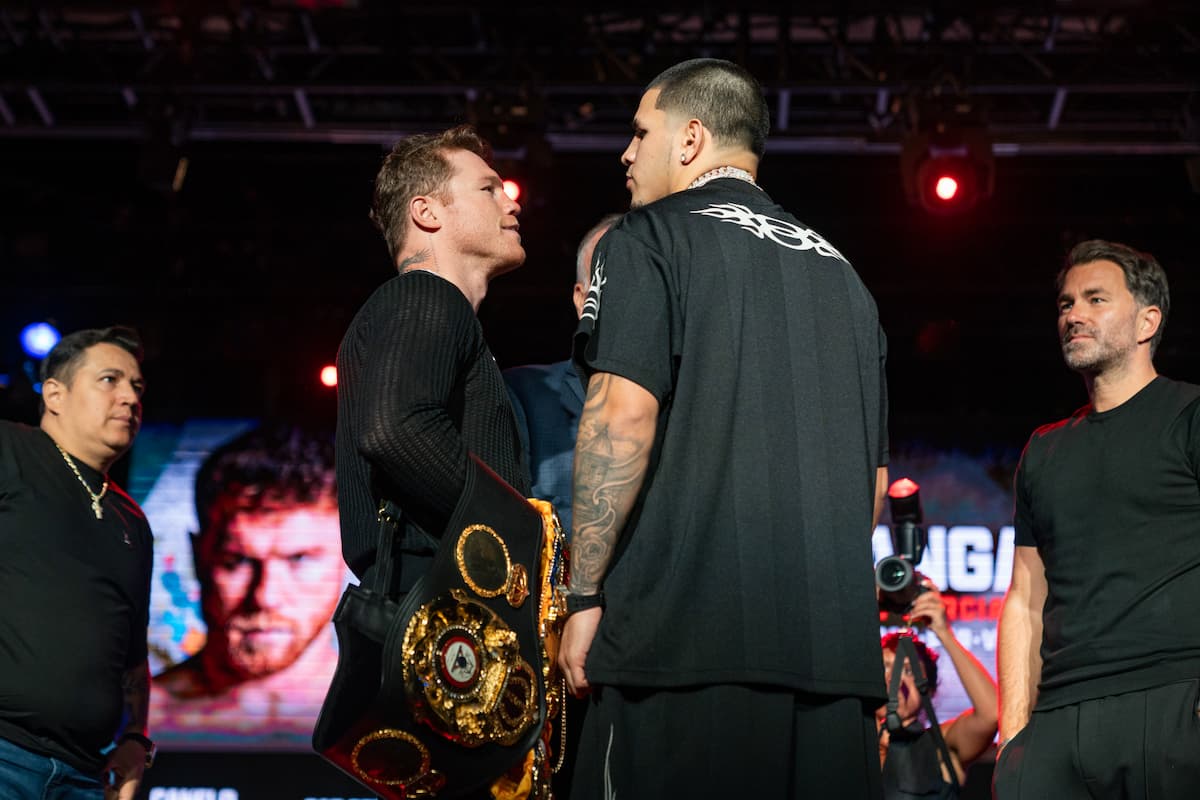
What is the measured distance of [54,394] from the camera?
4324mm

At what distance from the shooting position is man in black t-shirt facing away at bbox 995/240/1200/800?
3.38 metres

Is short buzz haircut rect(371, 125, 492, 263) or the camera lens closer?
short buzz haircut rect(371, 125, 492, 263)

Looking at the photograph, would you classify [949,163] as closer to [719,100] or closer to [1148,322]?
[1148,322]

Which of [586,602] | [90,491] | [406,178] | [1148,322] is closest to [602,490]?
[586,602]

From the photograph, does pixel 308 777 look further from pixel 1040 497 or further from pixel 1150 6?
pixel 1150 6

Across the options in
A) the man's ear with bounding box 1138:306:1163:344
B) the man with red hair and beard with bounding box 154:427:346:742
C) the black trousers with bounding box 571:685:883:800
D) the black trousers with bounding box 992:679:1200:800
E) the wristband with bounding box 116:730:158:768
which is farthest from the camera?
the man with red hair and beard with bounding box 154:427:346:742

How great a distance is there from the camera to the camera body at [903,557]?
4.39 m

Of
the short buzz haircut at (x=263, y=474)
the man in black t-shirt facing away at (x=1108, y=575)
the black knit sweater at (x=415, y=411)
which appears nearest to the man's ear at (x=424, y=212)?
the black knit sweater at (x=415, y=411)

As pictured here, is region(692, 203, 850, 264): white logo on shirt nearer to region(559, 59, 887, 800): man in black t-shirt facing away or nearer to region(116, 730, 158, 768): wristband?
region(559, 59, 887, 800): man in black t-shirt facing away

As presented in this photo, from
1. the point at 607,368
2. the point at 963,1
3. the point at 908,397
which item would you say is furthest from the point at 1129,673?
the point at 908,397

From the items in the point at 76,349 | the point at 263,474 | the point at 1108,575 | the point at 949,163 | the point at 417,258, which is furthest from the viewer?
the point at 263,474

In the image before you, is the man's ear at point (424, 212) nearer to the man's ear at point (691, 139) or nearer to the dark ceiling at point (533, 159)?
the man's ear at point (691, 139)

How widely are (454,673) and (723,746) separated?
1.68 feet

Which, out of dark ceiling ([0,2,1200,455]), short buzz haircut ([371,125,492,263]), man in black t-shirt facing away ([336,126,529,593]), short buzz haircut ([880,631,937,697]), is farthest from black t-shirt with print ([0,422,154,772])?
dark ceiling ([0,2,1200,455])
